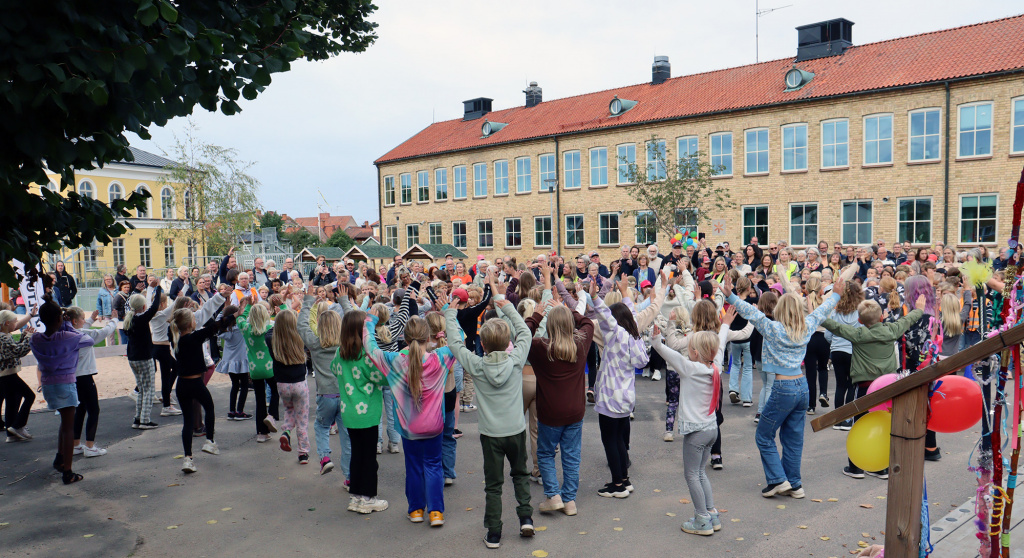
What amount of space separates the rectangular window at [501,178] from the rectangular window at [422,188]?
6.19 meters

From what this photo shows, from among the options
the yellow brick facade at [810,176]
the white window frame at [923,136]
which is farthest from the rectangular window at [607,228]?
the white window frame at [923,136]

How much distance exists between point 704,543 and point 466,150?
3823 cm

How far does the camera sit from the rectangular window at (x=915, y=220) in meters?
26.1

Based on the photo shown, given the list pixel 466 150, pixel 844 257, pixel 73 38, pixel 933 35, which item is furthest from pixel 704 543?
pixel 466 150

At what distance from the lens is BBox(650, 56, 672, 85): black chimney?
122ft

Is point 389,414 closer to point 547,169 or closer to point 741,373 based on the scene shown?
point 741,373

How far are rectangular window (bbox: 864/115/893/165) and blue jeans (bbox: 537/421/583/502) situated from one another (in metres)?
26.0

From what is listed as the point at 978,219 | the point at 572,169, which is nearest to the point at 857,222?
the point at 978,219

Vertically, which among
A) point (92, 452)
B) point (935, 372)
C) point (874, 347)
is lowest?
point (92, 452)

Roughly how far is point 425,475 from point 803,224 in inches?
1072

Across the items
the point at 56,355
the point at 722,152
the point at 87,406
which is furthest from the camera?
the point at 722,152

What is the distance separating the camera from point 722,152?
3133 centimetres

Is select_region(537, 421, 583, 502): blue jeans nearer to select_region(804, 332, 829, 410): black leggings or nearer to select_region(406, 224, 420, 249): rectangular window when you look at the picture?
select_region(804, 332, 829, 410): black leggings

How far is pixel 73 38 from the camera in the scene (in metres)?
3.89
